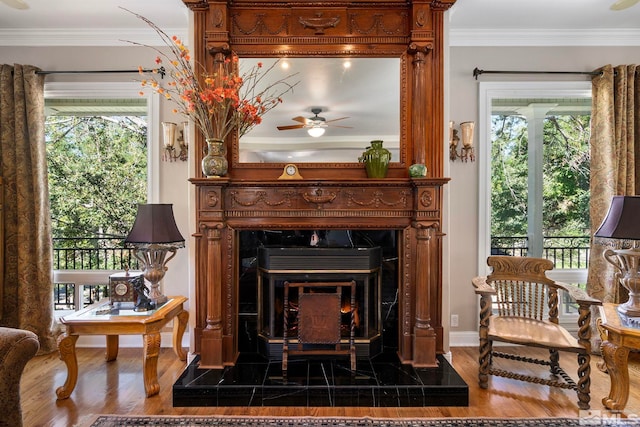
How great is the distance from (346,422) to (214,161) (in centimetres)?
190

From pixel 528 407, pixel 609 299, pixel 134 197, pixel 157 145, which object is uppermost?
pixel 157 145

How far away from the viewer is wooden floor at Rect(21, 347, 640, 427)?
2.25 meters

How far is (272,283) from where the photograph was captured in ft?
9.04

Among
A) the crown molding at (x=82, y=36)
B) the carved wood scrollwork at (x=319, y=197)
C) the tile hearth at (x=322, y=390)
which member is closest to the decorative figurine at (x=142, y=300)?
the tile hearth at (x=322, y=390)

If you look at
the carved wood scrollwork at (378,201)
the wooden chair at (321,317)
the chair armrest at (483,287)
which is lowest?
the wooden chair at (321,317)

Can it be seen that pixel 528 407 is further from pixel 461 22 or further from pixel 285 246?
pixel 461 22

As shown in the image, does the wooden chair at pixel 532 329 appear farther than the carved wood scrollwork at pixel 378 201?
No

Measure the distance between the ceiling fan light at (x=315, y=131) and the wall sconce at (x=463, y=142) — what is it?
49.0 inches

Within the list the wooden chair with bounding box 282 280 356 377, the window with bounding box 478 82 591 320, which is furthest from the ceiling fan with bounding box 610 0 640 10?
the wooden chair with bounding box 282 280 356 377

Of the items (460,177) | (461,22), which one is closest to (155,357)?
(460,177)

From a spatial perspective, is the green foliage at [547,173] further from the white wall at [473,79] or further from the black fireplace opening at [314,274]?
the black fireplace opening at [314,274]

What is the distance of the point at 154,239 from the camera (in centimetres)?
255

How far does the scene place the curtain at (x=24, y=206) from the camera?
3146mm

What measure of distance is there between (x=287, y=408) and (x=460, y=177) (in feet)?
8.04
